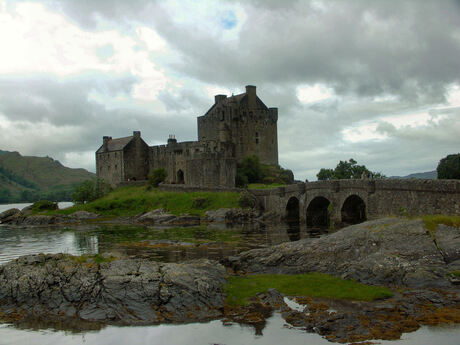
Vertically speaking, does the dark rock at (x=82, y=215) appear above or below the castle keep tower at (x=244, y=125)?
below

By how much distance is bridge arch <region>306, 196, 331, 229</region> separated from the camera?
153 feet

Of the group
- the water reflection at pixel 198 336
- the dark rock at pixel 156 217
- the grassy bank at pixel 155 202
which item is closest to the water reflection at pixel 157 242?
the dark rock at pixel 156 217

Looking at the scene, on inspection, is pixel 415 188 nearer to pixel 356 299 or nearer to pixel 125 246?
pixel 356 299

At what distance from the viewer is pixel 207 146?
72.1 m

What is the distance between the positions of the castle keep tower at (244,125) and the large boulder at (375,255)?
53.9 meters

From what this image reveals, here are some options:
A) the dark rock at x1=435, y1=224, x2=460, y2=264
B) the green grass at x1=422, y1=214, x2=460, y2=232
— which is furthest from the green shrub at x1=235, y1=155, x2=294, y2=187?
the dark rock at x1=435, y1=224, x2=460, y2=264

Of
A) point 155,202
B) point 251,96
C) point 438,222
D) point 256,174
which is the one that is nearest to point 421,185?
point 438,222

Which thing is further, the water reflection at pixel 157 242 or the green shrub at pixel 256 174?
the green shrub at pixel 256 174

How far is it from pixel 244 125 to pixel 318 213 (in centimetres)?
3400

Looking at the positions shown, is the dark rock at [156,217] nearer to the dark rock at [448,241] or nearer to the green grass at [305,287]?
the green grass at [305,287]

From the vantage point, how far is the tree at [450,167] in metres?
64.6

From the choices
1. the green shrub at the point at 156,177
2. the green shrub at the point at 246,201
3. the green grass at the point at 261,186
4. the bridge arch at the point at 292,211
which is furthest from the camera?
the green shrub at the point at 156,177

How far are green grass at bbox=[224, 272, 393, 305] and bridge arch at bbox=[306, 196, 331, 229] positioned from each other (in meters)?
26.5

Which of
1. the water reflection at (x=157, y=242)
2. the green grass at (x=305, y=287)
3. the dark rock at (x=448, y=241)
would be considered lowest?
the green grass at (x=305, y=287)
